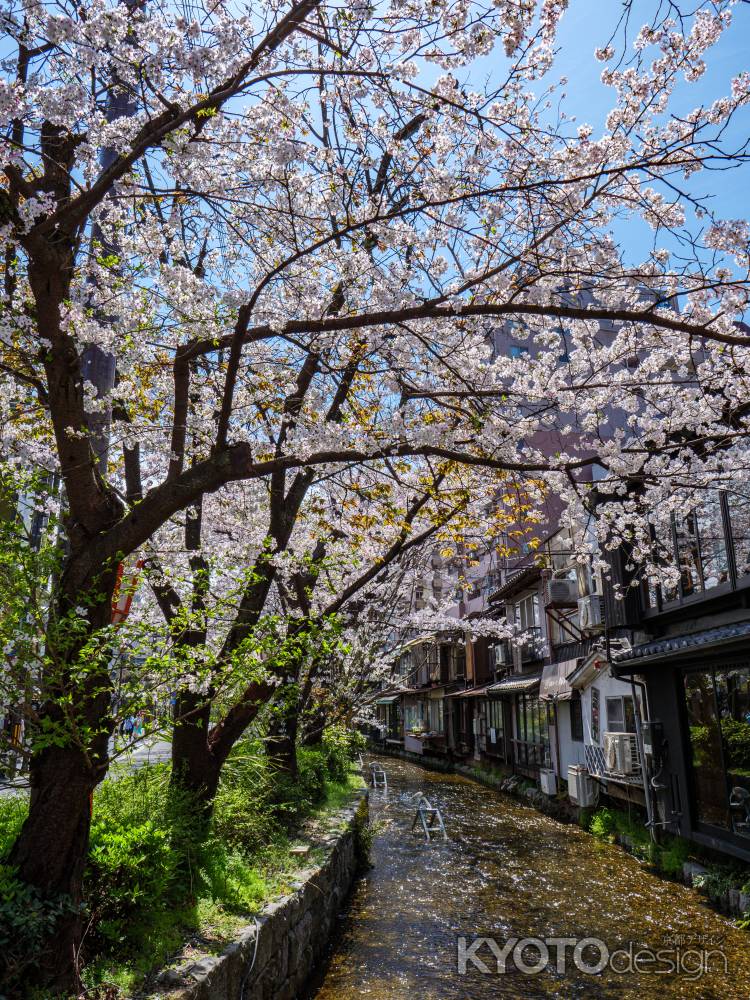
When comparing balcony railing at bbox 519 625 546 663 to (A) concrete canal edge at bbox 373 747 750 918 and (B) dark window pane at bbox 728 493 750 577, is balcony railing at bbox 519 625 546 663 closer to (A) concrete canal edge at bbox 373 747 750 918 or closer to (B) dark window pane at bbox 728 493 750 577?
(A) concrete canal edge at bbox 373 747 750 918

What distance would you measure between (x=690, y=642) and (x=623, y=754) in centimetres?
521

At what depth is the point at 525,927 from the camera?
9.05 meters

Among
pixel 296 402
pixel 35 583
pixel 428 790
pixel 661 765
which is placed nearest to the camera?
pixel 35 583

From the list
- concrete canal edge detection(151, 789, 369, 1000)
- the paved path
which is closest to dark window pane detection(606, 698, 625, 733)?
concrete canal edge detection(151, 789, 369, 1000)

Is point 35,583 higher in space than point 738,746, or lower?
higher

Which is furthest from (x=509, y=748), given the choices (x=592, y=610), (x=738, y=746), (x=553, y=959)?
(x=553, y=959)

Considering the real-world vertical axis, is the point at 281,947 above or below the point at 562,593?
below

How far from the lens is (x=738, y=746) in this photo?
33.3 feet

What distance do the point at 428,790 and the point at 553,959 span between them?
16633 mm

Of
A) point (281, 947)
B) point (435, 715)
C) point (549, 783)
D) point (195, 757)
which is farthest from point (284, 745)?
point (435, 715)

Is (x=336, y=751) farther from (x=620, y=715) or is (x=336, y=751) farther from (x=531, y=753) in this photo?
(x=531, y=753)

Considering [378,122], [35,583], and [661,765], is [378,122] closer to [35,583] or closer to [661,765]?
[35,583]

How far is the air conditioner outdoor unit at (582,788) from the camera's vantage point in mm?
16219

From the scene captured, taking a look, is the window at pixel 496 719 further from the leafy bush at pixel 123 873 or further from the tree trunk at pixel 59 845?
the tree trunk at pixel 59 845
